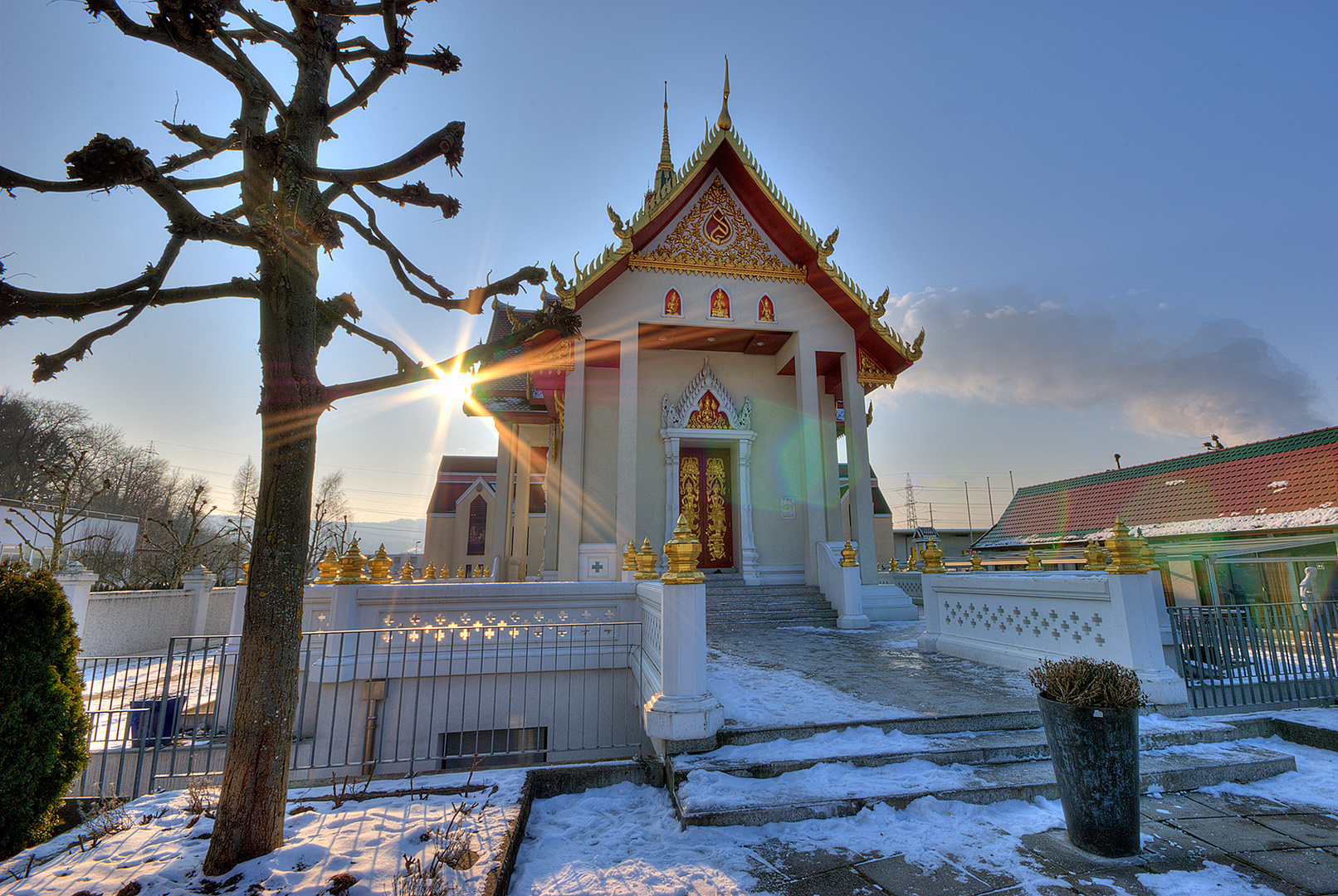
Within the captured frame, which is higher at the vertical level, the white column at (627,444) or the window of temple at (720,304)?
the window of temple at (720,304)

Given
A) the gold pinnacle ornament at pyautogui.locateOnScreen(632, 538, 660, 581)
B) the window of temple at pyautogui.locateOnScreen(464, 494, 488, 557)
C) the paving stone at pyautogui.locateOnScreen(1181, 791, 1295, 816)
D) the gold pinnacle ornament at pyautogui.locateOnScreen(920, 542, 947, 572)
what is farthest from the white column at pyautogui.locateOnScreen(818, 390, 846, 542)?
the window of temple at pyautogui.locateOnScreen(464, 494, 488, 557)

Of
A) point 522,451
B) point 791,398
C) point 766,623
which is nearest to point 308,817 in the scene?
point 766,623

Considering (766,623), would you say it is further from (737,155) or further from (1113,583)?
(737,155)

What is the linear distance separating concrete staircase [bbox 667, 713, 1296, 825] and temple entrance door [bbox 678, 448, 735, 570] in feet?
23.8

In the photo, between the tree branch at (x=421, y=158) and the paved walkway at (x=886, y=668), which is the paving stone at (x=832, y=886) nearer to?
the paved walkway at (x=886, y=668)

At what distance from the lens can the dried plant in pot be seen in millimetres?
2791

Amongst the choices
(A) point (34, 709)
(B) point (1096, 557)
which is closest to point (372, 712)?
(A) point (34, 709)

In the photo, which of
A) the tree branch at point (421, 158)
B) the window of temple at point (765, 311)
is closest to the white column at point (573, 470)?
the window of temple at point (765, 311)

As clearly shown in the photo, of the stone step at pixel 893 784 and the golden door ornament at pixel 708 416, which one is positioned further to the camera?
the golden door ornament at pixel 708 416

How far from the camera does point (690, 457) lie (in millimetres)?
11617

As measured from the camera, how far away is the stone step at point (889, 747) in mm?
3643

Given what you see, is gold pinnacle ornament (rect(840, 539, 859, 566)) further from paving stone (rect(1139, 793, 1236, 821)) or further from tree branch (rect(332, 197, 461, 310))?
tree branch (rect(332, 197, 461, 310))

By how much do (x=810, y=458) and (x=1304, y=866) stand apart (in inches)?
331

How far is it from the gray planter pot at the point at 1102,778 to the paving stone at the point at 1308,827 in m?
1.04
